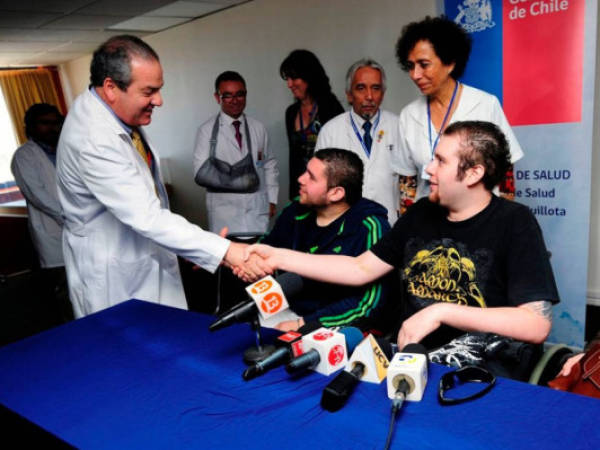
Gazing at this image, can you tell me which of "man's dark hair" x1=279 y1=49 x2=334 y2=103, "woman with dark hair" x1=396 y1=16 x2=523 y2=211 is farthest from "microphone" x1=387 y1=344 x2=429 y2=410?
"man's dark hair" x1=279 y1=49 x2=334 y2=103

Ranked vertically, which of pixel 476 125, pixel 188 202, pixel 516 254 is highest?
pixel 476 125

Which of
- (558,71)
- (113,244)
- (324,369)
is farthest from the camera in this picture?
(558,71)

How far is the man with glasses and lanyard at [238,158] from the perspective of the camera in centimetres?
356

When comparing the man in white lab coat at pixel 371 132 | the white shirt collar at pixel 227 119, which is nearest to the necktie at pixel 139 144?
the man in white lab coat at pixel 371 132

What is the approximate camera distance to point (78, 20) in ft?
15.5

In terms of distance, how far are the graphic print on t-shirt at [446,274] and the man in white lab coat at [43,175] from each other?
282 cm

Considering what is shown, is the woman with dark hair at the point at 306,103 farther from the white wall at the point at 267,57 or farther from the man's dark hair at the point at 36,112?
the man's dark hair at the point at 36,112

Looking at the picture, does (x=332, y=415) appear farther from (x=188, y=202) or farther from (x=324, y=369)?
(x=188, y=202)

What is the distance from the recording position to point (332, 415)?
97 centimetres

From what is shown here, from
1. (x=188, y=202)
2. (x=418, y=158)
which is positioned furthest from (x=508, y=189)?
(x=188, y=202)

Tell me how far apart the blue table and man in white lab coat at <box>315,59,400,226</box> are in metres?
1.56

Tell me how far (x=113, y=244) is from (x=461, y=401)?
4.85 feet

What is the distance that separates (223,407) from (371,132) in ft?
6.75

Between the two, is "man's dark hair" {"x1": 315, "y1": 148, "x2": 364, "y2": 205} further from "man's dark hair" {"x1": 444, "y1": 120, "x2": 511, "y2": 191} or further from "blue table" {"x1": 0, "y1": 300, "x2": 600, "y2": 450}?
"blue table" {"x1": 0, "y1": 300, "x2": 600, "y2": 450}
